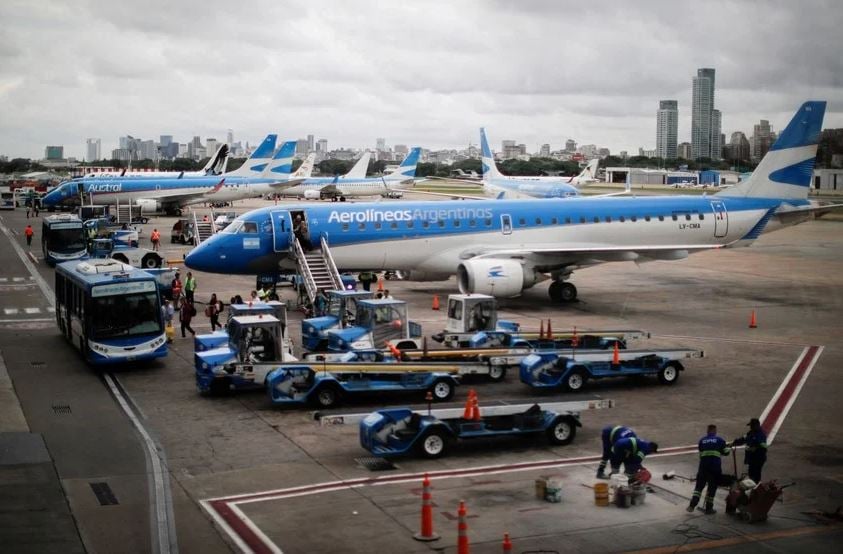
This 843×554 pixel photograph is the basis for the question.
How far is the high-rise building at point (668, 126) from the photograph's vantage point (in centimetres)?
3539

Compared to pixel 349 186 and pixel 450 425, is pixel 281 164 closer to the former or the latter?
pixel 349 186

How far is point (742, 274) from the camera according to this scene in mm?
49406

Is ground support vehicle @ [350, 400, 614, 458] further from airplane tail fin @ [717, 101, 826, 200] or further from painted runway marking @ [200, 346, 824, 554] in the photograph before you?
airplane tail fin @ [717, 101, 826, 200]

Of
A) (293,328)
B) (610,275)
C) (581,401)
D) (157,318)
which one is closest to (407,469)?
(581,401)

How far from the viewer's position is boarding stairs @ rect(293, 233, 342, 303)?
34969mm

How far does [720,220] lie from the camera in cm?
4244

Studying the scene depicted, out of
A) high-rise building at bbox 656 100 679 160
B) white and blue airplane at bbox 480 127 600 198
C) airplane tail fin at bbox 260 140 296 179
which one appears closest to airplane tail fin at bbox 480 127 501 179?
white and blue airplane at bbox 480 127 600 198

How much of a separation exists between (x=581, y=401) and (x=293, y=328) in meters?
16.5

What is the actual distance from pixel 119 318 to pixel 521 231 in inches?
738

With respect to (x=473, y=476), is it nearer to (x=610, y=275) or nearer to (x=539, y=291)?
(x=539, y=291)

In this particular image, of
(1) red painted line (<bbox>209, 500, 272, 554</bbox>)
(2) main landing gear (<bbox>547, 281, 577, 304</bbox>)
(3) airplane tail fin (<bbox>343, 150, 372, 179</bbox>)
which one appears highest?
(3) airplane tail fin (<bbox>343, 150, 372, 179</bbox>)

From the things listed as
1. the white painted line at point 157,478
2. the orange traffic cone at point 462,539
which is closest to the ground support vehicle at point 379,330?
the white painted line at point 157,478

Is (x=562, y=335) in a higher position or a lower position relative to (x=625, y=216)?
lower

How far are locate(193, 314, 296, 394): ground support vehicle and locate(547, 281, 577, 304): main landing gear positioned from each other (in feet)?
57.6
